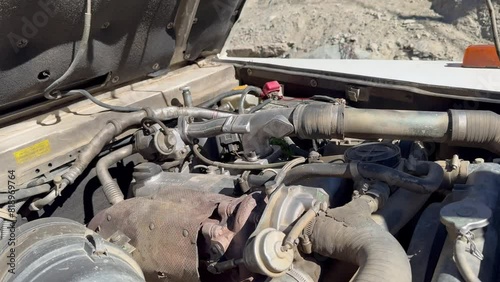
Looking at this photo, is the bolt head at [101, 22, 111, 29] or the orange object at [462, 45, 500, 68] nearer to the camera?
the bolt head at [101, 22, 111, 29]

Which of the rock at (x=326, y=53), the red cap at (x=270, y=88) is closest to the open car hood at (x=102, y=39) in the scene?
the red cap at (x=270, y=88)

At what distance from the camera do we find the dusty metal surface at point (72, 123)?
1.51m

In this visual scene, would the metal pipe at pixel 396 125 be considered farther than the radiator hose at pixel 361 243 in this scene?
Yes

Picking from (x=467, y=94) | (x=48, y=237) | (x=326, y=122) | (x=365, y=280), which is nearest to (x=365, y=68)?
(x=467, y=94)

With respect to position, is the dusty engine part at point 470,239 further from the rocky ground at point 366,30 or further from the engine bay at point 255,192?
the rocky ground at point 366,30

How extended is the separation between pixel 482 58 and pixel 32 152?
1.47 meters

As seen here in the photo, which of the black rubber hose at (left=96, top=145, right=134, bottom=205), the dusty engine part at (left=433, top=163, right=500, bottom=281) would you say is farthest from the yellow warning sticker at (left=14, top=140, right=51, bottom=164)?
the dusty engine part at (left=433, top=163, right=500, bottom=281)

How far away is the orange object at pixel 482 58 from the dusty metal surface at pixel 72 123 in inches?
37.4

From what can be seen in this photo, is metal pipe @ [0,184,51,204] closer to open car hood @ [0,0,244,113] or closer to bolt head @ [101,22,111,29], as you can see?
open car hood @ [0,0,244,113]

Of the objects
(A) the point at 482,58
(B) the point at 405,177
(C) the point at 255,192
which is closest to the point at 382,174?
(B) the point at 405,177

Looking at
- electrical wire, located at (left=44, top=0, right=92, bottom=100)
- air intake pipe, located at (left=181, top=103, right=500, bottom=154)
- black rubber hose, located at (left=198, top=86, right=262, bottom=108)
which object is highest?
electrical wire, located at (left=44, top=0, right=92, bottom=100)

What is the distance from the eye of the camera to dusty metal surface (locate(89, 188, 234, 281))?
1.23m

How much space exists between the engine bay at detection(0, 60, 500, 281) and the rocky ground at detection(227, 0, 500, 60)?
3265 millimetres

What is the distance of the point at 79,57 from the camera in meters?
1.57
